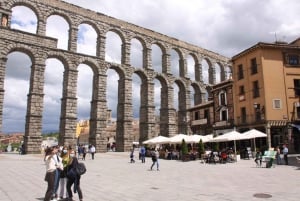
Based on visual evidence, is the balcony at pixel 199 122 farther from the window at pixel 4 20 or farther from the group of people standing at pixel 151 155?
the window at pixel 4 20

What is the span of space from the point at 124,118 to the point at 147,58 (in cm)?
1082

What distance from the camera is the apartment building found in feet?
94.4

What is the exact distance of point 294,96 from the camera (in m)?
29.8

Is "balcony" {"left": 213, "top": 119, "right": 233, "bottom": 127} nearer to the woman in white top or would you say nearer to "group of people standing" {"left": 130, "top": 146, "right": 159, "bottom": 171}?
"group of people standing" {"left": 130, "top": 146, "right": 159, "bottom": 171}

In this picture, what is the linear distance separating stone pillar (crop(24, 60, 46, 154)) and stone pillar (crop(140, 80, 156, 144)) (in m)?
15.2

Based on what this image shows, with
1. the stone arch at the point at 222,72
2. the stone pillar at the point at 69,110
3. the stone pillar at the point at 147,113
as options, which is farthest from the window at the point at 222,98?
the stone arch at the point at 222,72

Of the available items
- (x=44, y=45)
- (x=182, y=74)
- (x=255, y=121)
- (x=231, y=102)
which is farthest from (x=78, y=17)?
(x=255, y=121)

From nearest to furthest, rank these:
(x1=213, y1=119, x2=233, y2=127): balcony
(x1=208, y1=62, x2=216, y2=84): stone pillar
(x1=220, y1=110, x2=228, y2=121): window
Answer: (x1=213, y1=119, x2=233, y2=127): balcony → (x1=220, y1=110, x2=228, y2=121): window → (x1=208, y1=62, x2=216, y2=84): stone pillar

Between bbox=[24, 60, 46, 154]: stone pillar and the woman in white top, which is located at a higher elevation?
bbox=[24, 60, 46, 154]: stone pillar

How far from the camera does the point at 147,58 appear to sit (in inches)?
1756

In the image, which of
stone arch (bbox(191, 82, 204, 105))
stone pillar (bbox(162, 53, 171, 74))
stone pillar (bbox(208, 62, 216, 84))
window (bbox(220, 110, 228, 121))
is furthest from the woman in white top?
stone pillar (bbox(208, 62, 216, 84))

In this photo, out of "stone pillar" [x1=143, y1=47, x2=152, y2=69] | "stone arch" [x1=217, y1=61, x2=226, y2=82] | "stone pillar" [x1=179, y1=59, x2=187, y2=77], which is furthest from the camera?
"stone arch" [x1=217, y1=61, x2=226, y2=82]

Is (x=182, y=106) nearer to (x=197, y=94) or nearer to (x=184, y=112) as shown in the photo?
(x=184, y=112)

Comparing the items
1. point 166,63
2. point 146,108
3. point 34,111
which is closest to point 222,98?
point 146,108
